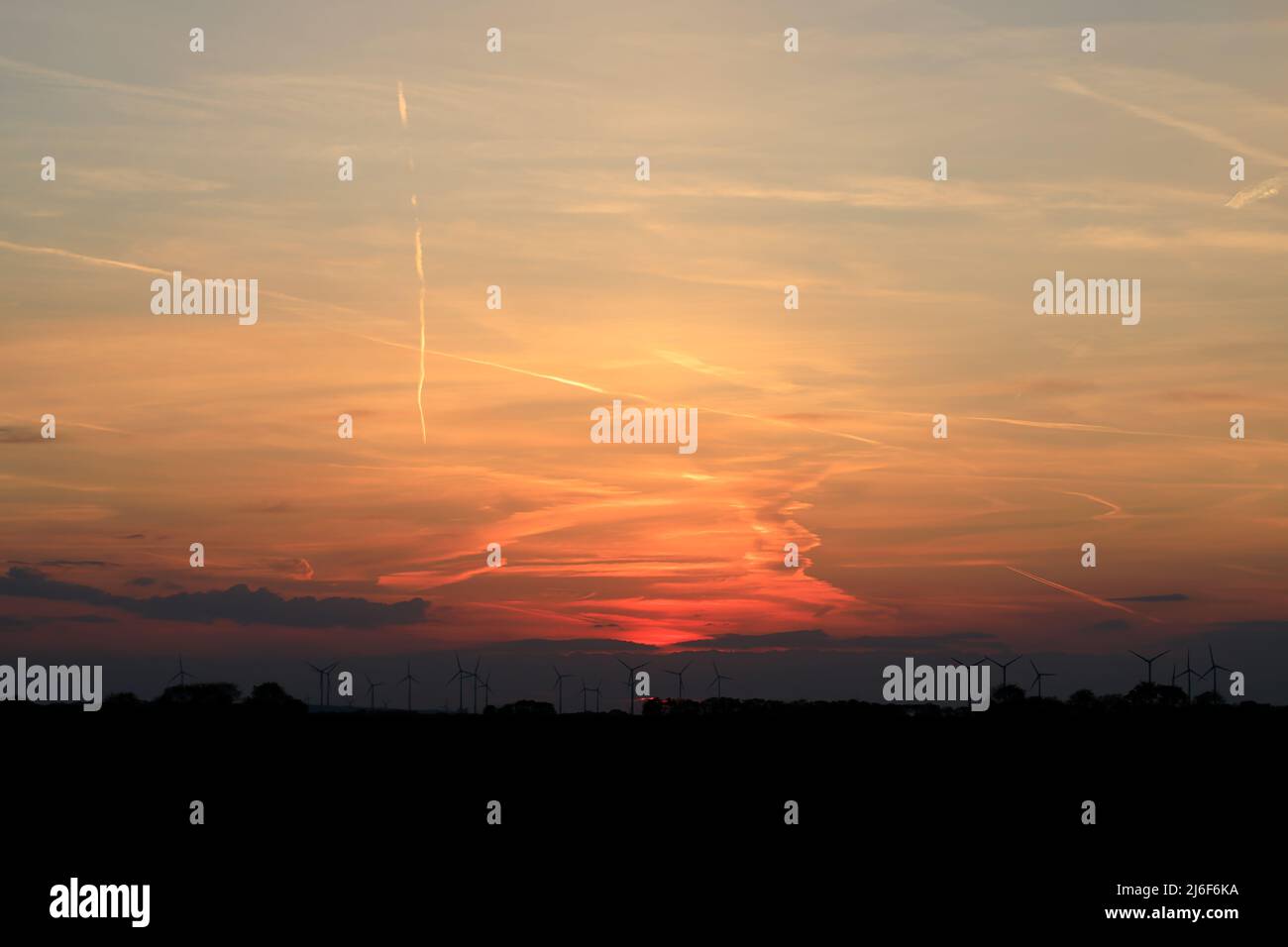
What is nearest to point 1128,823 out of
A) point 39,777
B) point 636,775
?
point 636,775

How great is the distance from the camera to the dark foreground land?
253 ft

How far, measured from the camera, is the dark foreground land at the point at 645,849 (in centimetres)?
7700

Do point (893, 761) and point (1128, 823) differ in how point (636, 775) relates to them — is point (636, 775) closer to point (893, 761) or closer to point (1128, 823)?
point (893, 761)

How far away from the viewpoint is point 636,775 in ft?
540

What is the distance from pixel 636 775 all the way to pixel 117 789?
A: 57200mm

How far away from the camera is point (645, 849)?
340 feet

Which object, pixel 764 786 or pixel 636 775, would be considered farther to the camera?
pixel 636 775

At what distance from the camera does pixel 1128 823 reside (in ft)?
379
